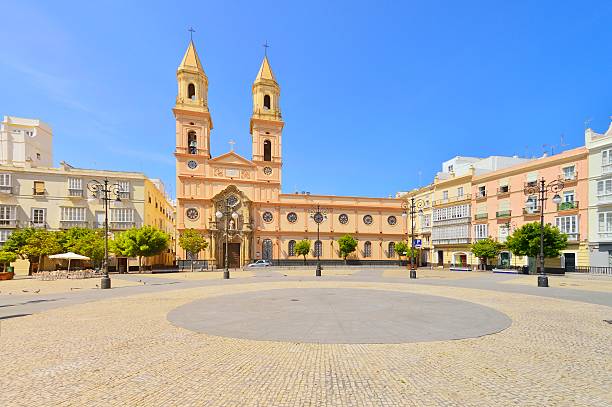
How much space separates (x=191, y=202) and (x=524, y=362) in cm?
4582

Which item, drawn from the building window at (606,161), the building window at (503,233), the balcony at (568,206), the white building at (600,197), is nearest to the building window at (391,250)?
the building window at (503,233)

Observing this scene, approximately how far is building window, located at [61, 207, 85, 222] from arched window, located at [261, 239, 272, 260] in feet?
80.0

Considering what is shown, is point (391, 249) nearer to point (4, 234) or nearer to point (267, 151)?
point (267, 151)

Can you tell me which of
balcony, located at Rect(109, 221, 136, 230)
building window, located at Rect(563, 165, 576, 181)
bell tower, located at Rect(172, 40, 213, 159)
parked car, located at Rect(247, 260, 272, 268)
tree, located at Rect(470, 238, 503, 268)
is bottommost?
parked car, located at Rect(247, 260, 272, 268)

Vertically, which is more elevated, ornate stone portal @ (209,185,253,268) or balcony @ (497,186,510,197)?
balcony @ (497,186,510,197)

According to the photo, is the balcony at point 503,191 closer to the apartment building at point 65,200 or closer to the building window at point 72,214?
the apartment building at point 65,200

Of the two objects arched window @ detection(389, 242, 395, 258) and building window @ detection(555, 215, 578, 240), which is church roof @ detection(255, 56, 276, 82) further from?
building window @ detection(555, 215, 578, 240)

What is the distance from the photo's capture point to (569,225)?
118ft

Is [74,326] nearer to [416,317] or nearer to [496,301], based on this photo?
[416,317]

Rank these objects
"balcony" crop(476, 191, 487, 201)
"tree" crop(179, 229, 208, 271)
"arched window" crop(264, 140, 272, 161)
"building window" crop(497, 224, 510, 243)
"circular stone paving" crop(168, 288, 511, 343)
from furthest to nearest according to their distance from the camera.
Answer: "arched window" crop(264, 140, 272, 161)
"balcony" crop(476, 191, 487, 201)
"building window" crop(497, 224, 510, 243)
"tree" crop(179, 229, 208, 271)
"circular stone paving" crop(168, 288, 511, 343)

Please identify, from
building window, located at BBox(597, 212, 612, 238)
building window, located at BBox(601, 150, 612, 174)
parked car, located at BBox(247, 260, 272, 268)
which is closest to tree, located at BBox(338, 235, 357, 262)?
parked car, located at BBox(247, 260, 272, 268)

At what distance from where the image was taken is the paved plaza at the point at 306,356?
15.8ft

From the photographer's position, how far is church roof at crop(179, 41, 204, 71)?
1912 inches

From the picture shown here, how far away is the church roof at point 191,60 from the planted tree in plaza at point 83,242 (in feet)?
90.7
